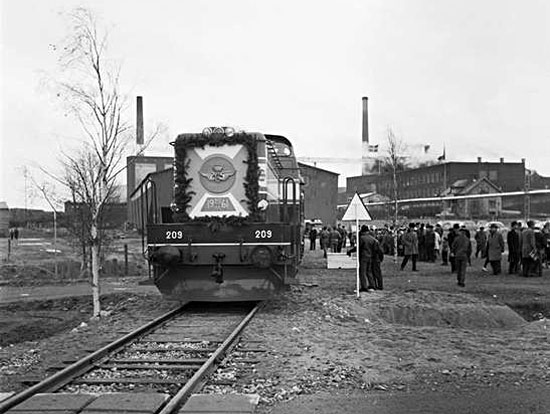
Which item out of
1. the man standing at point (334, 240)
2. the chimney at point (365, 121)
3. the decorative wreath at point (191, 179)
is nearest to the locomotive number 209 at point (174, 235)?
the decorative wreath at point (191, 179)

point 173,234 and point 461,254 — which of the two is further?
point 461,254

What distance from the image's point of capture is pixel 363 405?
678 cm

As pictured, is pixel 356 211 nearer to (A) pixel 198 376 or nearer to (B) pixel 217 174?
(B) pixel 217 174

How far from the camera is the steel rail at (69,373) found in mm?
6695

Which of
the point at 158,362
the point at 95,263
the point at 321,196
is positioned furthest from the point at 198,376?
the point at 321,196

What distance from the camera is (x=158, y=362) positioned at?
8.80 m

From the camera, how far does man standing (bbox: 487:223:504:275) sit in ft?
74.3

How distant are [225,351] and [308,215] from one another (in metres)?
70.2

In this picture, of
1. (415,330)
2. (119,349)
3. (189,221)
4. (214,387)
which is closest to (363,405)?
(214,387)

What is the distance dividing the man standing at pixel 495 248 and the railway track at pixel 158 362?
12756 mm

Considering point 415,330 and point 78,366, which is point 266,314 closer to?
point 415,330

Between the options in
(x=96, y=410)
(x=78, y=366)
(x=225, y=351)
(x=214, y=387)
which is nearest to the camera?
(x=96, y=410)

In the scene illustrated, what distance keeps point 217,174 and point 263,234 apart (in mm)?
1792

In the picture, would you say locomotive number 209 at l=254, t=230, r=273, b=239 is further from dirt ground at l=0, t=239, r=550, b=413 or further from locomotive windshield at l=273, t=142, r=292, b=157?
locomotive windshield at l=273, t=142, r=292, b=157
